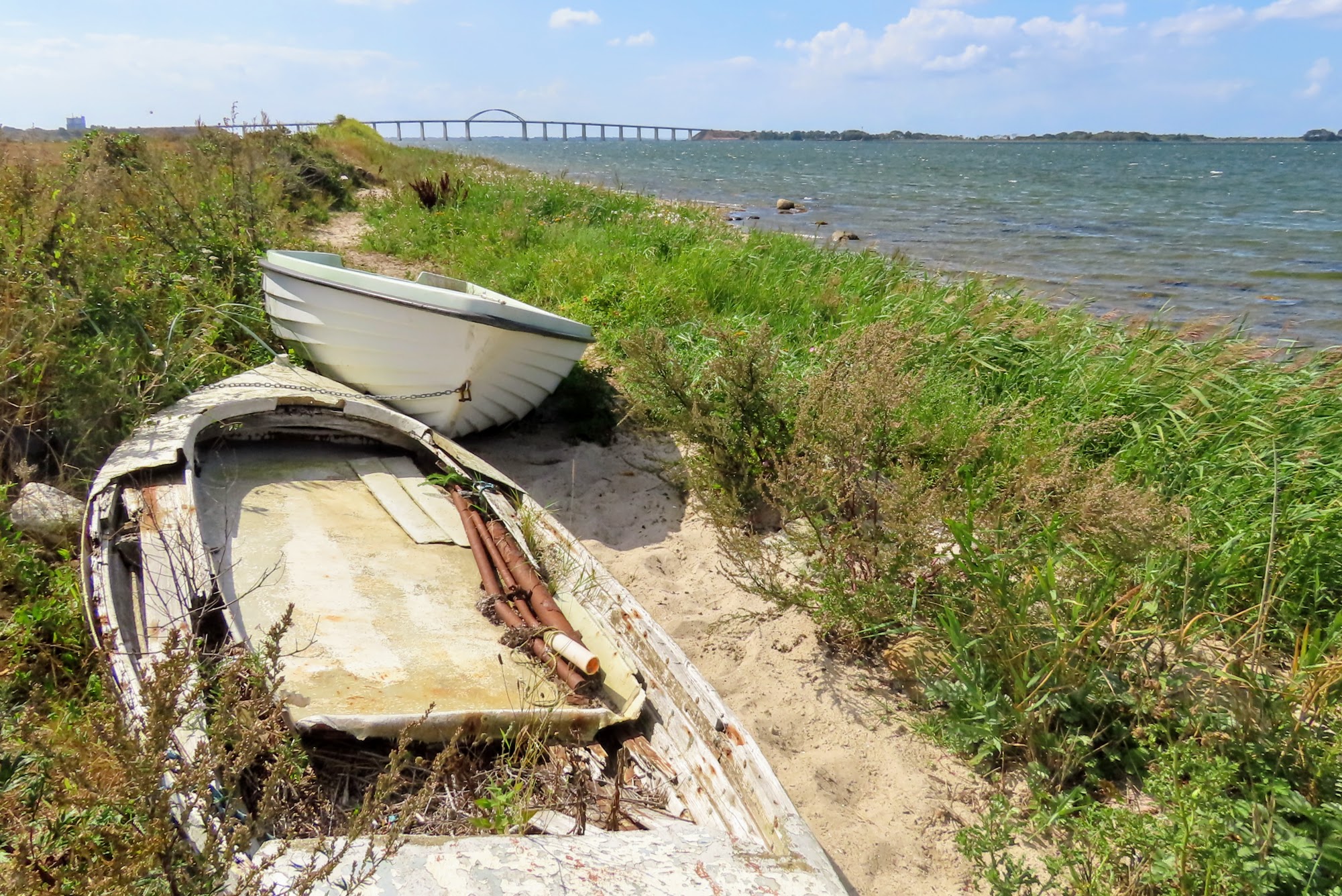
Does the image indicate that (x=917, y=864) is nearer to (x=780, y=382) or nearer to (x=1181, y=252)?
(x=780, y=382)

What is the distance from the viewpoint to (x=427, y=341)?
4.81 metres

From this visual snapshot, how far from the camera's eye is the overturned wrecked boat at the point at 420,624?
2025 millimetres

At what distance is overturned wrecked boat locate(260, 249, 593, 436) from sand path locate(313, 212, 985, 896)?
0.58 m

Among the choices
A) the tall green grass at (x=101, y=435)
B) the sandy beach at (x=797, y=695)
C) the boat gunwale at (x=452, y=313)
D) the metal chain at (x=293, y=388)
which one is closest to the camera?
the tall green grass at (x=101, y=435)

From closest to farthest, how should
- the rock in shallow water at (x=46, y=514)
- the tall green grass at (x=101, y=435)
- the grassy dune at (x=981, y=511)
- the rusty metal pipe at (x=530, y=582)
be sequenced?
the tall green grass at (x=101, y=435) < the grassy dune at (x=981, y=511) < the rusty metal pipe at (x=530, y=582) < the rock in shallow water at (x=46, y=514)

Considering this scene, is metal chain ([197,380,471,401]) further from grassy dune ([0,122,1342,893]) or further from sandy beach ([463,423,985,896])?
sandy beach ([463,423,985,896])

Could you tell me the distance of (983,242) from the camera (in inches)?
646

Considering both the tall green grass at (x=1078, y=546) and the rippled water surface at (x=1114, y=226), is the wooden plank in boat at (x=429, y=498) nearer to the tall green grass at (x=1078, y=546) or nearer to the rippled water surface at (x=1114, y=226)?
the tall green grass at (x=1078, y=546)

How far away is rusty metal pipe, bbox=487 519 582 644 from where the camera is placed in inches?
128

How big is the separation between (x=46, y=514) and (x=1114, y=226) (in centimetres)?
2114

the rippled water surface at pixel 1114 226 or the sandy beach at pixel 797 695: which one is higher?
the rippled water surface at pixel 1114 226

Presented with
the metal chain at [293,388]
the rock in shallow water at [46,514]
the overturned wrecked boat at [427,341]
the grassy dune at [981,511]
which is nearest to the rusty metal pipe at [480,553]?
the metal chain at [293,388]

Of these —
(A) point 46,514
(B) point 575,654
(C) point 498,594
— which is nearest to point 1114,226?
(C) point 498,594

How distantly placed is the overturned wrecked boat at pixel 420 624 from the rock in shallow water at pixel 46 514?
31cm
